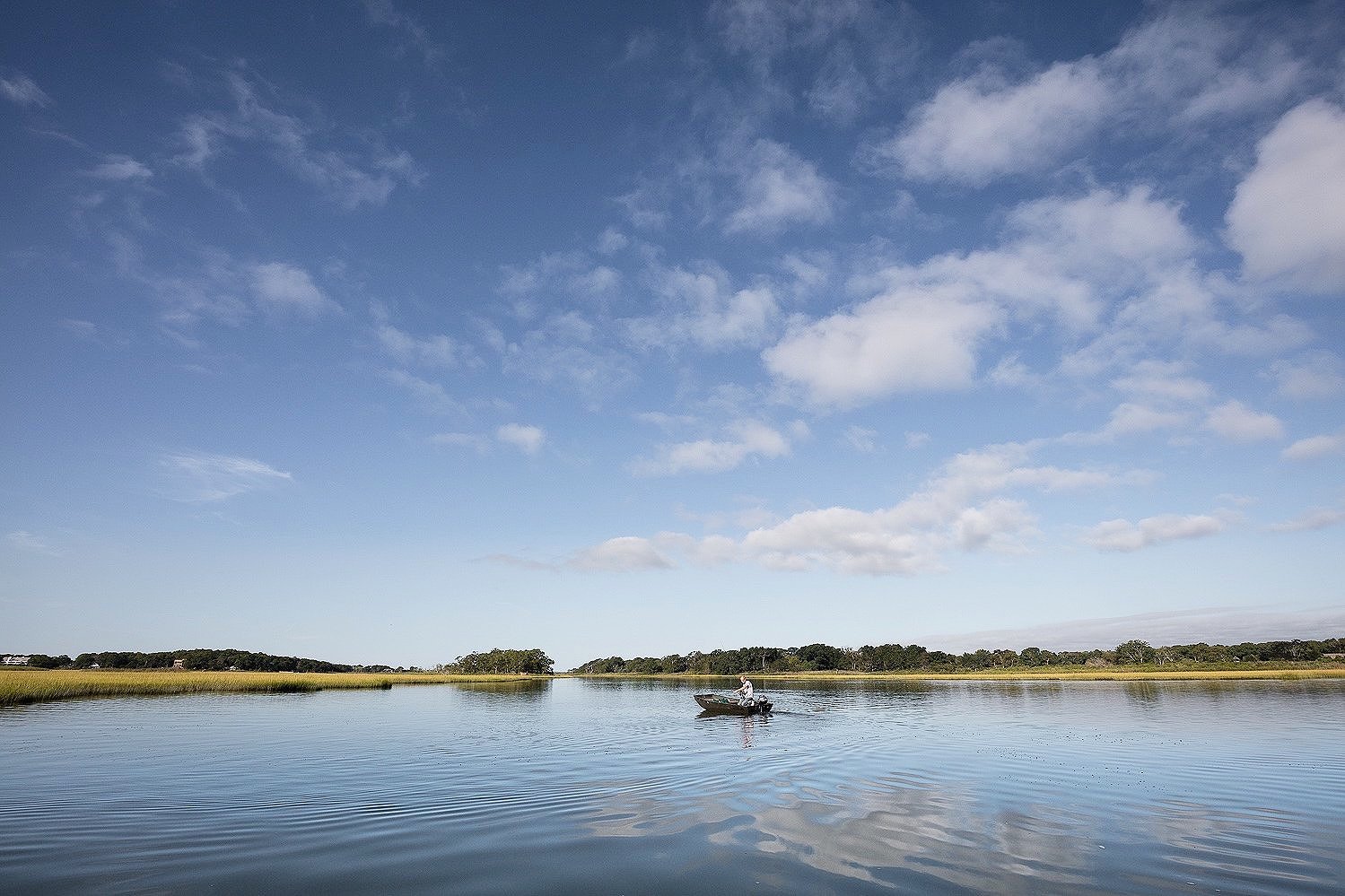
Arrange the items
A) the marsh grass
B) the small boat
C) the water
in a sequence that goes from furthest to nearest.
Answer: the small boat
the marsh grass
the water

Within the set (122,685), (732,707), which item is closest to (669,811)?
(732,707)

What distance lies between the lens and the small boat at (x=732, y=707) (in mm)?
59078

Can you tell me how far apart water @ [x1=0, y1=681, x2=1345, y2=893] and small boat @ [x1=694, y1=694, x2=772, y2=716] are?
16705 millimetres

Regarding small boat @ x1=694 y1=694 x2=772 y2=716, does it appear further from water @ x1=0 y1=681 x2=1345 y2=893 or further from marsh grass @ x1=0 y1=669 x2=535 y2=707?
marsh grass @ x1=0 y1=669 x2=535 y2=707

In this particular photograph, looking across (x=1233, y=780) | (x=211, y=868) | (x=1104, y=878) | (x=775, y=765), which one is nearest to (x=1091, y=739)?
(x=1233, y=780)

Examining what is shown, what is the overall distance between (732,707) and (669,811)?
41638 millimetres

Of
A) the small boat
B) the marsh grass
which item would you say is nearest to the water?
the small boat

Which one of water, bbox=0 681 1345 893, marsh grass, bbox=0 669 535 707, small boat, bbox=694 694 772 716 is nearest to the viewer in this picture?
water, bbox=0 681 1345 893

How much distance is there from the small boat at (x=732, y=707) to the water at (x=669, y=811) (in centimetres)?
1670

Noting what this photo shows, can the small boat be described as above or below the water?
below

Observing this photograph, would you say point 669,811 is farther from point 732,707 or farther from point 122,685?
point 122,685

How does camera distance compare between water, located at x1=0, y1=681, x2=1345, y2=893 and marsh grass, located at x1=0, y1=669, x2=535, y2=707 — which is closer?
water, located at x1=0, y1=681, x2=1345, y2=893

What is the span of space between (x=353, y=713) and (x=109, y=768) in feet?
118

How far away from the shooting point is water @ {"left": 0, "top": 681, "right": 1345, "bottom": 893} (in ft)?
44.0
